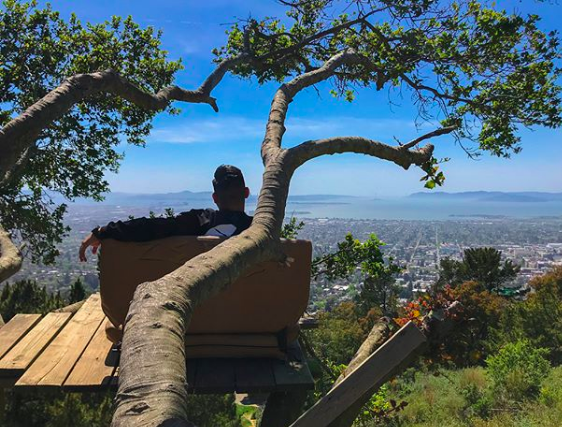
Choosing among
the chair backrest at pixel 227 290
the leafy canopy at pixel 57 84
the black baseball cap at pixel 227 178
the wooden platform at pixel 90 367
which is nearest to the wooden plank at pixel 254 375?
the wooden platform at pixel 90 367

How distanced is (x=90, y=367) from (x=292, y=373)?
129 centimetres

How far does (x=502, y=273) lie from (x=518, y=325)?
1447 cm

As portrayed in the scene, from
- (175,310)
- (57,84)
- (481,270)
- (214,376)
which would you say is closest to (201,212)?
(214,376)

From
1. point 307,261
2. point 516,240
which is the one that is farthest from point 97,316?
point 516,240

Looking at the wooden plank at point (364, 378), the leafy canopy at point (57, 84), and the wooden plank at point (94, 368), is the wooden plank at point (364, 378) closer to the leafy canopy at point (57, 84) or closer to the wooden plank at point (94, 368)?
the wooden plank at point (94, 368)

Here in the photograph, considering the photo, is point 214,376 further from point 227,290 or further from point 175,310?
point 175,310

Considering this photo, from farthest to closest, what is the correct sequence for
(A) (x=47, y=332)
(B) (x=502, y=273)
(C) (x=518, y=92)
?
1. (B) (x=502, y=273)
2. (C) (x=518, y=92)
3. (A) (x=47, y=332)

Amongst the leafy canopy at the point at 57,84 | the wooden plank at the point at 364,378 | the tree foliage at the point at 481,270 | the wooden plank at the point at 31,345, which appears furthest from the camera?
the tree foliage at the point at 481,270

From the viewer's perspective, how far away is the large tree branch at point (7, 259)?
8.02 ft

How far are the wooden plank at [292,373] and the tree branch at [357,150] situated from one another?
4.47 ft

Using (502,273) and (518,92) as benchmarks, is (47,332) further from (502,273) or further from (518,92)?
(502,273)

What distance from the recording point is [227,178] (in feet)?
9.53

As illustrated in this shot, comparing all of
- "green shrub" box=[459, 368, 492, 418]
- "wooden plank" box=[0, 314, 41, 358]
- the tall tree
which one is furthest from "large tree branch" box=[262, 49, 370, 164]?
"green shrub" box=[459, 368, 492, 418]

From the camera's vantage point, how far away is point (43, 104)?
9.23ft
